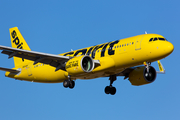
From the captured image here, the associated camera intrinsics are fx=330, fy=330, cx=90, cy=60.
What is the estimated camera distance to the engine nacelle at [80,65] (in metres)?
32.7

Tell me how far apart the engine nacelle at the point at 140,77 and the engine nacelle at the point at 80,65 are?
7.23 metres

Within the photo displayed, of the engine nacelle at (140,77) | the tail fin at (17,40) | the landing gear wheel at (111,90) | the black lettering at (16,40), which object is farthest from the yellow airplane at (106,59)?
the black lettering at (16,40)

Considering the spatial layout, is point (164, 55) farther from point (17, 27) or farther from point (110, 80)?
point (17, 27)

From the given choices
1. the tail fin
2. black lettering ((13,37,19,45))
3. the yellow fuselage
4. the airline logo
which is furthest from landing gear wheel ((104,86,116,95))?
black lettering ((13,37,19,45))

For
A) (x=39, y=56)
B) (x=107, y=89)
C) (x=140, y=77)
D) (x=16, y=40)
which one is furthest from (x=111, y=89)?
(x=16, y=40)

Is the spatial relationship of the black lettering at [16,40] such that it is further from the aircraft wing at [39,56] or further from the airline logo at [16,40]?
the aircraft wing at [39,56]

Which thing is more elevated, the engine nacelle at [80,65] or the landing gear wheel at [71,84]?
the engine nacelle at [80,65]

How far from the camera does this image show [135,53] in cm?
3175

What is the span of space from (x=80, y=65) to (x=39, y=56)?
479 cm

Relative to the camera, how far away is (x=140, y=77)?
37.8 metres

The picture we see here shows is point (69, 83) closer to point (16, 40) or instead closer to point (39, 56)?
point (39, 56)

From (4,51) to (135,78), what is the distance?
49.5ft

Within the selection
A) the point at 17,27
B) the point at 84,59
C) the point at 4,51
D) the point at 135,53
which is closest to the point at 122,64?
the point at 135,53

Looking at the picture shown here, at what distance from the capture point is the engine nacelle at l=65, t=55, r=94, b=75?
32.7 m
